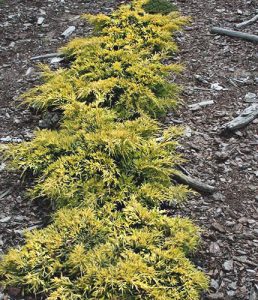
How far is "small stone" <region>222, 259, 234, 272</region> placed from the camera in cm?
408

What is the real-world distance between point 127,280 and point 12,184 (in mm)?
1915

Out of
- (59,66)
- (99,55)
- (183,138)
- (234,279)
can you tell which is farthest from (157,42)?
(234,279)

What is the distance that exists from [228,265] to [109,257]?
103cm

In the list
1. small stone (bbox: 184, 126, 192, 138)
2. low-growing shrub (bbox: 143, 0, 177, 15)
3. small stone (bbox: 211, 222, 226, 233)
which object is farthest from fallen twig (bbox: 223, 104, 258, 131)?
low-growing shrub (bbox: 143, 0, 177, 15)

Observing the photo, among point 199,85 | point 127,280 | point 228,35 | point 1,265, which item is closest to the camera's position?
point 127,280

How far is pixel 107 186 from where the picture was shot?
15.1 feet

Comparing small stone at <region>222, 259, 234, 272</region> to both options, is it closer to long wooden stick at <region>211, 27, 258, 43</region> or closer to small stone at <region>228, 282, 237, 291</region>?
small stone at <region>228, 282, 237, 291</region>

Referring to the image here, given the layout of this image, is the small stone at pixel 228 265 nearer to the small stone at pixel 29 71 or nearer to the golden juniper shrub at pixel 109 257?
the golden juniper shrub at pixel 109 257

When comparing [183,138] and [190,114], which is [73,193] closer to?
[183,138]

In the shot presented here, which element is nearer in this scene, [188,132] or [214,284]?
[214,284]

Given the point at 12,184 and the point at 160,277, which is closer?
the point at 160,277

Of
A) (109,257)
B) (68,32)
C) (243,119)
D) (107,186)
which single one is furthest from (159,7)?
(109,257)

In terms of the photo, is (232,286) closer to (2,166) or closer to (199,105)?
(2,166)

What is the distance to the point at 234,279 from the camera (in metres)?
4.00
